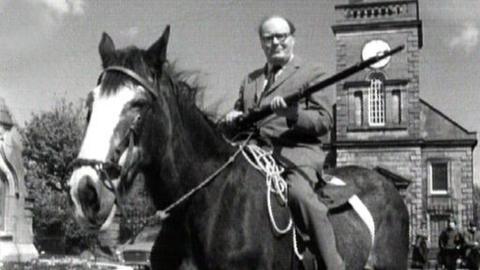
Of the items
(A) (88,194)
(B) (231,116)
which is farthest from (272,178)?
(A) (88,194)

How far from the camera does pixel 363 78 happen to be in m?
51.0

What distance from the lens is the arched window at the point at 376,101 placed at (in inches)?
1986

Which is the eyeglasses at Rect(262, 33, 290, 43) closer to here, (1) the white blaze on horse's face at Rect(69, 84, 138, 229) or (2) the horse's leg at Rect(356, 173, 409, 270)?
(1) the white blaze on horse's face at Rect(69, 84, 138, 229)

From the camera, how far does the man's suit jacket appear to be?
209 inches

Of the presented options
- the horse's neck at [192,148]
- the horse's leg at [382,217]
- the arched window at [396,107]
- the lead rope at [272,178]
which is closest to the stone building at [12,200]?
the horse's leg at [382,217]

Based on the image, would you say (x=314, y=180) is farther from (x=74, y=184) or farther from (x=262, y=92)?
(x=74, y=184)

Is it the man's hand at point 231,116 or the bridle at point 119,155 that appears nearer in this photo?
the bridle at point 119,155

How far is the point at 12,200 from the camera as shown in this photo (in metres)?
19.1

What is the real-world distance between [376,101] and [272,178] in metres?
46.9

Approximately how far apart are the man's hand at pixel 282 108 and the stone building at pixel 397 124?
4480 cm

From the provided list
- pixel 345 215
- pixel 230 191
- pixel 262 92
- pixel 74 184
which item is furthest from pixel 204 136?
pixel 345 215

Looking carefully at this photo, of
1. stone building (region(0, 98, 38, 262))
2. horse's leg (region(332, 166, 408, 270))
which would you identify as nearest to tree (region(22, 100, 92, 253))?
stone building (region(0, 98, 38, 262))

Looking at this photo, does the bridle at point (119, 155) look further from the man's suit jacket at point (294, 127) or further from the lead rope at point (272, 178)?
the man's suit jacket at point (294, 127)

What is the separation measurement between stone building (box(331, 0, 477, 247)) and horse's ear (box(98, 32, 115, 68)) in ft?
149
